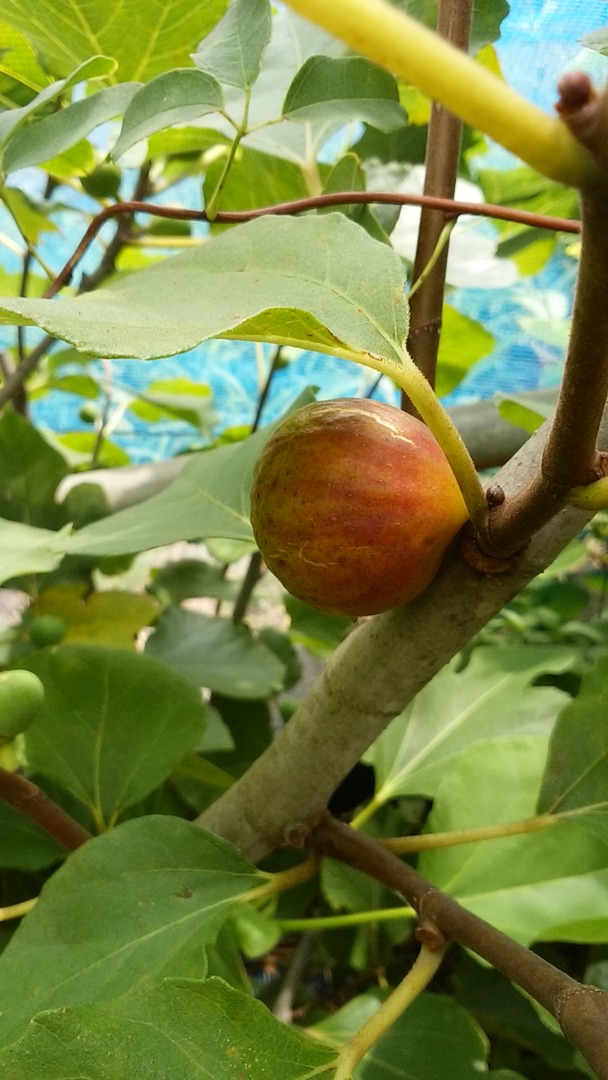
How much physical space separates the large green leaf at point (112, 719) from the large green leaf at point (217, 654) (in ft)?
0.39

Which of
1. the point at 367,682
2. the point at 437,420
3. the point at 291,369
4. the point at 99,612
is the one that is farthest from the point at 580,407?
the point at 291,369

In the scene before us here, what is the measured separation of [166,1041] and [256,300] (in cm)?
23

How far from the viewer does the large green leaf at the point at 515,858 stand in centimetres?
40

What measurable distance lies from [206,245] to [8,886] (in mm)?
484

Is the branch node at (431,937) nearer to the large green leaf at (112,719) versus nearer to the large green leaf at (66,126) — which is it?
the large green leaf at (112,719)

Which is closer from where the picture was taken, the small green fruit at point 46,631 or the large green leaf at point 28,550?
the large green leaf at point 28,550

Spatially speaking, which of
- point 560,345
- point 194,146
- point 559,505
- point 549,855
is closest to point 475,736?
point 549,855

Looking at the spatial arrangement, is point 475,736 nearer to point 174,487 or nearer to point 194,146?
point 174,487

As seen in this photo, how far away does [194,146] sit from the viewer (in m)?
0.59

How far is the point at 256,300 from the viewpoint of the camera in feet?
0.70

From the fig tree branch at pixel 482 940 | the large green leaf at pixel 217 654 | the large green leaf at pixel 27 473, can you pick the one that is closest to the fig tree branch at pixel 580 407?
the fig tree branch at pixel 482 940

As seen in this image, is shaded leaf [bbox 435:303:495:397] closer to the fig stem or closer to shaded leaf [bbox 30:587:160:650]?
shaded leaf [bbox 30:587:160:650]

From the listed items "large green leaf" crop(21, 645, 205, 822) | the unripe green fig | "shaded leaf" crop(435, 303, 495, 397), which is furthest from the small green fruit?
"shaded leaf" crop(435, 303, 495, 397)

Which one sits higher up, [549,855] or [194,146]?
[194,146]
